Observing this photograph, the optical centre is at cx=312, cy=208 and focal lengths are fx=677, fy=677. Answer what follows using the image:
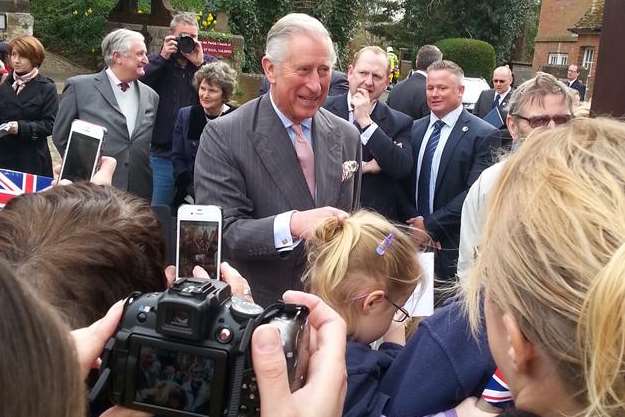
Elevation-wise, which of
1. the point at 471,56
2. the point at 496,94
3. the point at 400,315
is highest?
the point at 471,56

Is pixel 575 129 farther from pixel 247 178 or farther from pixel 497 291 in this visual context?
pixel 247 178

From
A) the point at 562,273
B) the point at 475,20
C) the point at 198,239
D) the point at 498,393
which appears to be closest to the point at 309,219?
the point at 198,239

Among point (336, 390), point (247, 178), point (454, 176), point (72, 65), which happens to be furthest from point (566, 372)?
point (72, 65)

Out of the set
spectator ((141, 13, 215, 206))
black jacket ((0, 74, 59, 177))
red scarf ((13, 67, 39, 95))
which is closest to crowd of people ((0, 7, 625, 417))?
spectator ((141, 13, 215, 206))

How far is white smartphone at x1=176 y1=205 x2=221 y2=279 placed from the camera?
1.83 metres

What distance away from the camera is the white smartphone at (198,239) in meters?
1.83

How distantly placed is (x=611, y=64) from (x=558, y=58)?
28.2 metres

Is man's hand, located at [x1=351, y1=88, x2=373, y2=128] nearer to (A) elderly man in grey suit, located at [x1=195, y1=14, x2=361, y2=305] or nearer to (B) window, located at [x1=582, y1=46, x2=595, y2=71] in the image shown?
(A) elderly man in grey suit, located at [x1=195, y1=14, x2=361, y2=305]

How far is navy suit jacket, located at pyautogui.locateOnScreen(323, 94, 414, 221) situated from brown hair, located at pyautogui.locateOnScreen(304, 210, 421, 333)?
6.55 feet

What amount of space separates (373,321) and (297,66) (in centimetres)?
126

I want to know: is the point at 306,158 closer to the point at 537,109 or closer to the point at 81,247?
the point at 537,109

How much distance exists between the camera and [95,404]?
121 cm

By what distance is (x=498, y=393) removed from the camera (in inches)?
55.8

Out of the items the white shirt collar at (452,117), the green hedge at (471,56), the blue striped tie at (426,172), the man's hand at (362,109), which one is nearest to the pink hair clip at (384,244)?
the man's hand at (362,109)
